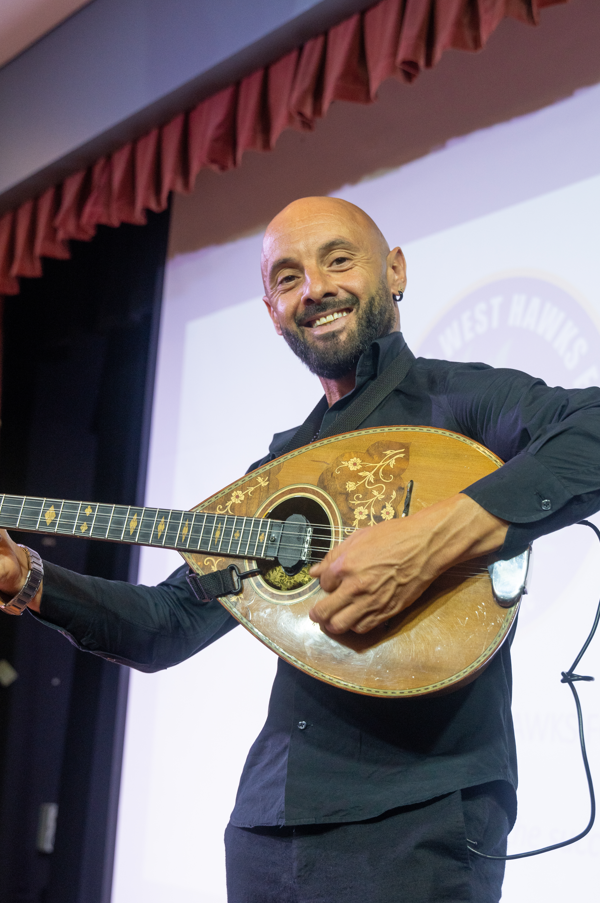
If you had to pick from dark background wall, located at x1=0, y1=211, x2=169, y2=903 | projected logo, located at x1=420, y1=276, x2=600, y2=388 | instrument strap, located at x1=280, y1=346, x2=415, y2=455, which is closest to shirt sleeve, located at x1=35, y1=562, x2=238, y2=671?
instrument strap, located at x1=280, y1=346, x2=415, y2=455

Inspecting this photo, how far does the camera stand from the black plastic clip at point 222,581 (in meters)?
1.36

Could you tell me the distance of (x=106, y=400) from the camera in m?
3.35

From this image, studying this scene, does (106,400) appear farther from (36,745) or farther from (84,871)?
(84,871)

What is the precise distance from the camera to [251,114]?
2611mm

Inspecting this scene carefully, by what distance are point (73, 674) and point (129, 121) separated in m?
2.11

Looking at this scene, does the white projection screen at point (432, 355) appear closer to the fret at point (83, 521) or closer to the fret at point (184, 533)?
the fret at point (184, 533)

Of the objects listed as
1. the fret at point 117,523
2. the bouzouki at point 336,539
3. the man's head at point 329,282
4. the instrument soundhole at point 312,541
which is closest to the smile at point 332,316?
the man's head at point 329,282

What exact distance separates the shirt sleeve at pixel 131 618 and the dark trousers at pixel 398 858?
0.46 meters

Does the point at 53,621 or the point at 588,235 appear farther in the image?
the point at 588,235

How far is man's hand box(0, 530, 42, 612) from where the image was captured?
1.44m

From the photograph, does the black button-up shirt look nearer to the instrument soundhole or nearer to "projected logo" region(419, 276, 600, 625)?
the instrument soundhole

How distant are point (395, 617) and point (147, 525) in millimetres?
486

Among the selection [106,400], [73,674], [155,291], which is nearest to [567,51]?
[155,291]

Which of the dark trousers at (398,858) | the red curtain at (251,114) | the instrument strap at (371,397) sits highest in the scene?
the red curtain at (251,114)
